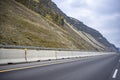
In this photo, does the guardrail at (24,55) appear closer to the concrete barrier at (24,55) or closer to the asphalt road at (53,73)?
the concrete barrier at (24,55)

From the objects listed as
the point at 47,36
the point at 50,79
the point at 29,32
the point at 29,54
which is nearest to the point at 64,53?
the point at 29,54

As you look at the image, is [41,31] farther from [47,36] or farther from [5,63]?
[5,63]

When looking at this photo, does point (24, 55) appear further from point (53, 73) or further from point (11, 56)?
point (53, 73)

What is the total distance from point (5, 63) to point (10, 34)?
93.3 feet

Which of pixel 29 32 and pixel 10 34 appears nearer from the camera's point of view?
pixel 10 34

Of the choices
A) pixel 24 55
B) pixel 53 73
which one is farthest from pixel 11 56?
pixel 53 73

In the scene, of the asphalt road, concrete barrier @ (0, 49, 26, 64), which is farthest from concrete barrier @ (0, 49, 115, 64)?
the asphalt road

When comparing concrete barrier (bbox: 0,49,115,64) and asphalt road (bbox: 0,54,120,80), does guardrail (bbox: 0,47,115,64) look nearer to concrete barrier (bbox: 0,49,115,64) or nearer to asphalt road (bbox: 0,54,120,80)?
concrete barrier (bbox: 0,49,115,64)

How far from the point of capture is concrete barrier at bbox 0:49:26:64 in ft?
46.4

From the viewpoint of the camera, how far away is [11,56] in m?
15.1

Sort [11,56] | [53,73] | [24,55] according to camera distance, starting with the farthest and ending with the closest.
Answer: [24,55], [11,56], [53,73]

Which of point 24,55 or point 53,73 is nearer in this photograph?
point 53,73

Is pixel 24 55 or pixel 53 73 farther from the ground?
pixel 24 55

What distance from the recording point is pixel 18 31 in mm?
48062
